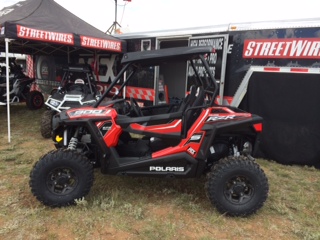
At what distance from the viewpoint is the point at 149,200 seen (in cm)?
334

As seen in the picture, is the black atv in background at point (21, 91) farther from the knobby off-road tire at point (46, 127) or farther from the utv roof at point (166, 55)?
the utv roof at point (166, 55)

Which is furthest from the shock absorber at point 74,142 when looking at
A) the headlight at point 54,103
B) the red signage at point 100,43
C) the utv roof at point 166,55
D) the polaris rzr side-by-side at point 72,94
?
the red signage at point 100,43

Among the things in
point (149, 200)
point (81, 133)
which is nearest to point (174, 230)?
point (149, 200)

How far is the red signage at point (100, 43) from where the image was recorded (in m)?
6.76

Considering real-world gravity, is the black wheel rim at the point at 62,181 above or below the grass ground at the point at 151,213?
above

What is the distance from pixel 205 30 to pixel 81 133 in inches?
131

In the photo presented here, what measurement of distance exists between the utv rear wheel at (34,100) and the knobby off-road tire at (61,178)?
749 cm

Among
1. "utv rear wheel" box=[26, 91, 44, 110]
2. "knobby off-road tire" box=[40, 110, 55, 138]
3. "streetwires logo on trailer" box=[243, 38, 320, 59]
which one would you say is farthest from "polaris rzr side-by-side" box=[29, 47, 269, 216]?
"utv rear wheel" box=[26, 91, 44, 110]

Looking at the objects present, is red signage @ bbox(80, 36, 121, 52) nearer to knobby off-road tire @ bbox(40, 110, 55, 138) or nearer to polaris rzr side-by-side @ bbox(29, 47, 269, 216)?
knobby off-road tire @ bbox(40, 110, 55, 138)

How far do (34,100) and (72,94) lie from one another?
3.84 metres

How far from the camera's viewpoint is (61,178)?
3.02m

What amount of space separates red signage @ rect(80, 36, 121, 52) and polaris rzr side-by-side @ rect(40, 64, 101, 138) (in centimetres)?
87

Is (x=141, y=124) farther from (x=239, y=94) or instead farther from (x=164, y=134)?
(x=239, y=94)

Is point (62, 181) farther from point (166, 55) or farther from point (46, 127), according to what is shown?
point (46, 127)
